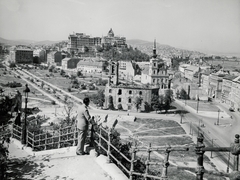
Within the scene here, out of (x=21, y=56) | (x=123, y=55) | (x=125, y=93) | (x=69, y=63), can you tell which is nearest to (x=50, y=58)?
(x=21, y=56)

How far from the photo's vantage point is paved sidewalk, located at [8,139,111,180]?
23.0 ft

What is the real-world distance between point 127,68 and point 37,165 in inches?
3514

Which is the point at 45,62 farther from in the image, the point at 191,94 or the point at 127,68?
the point at 191,94

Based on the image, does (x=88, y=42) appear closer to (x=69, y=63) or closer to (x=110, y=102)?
(x=69, y=63)

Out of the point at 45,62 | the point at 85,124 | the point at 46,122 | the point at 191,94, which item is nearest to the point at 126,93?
the point at 46,122

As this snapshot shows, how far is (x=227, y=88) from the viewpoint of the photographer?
60062 mm

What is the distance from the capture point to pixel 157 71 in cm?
6153

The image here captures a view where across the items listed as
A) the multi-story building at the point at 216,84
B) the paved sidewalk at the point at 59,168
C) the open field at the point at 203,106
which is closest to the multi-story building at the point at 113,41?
the multi-story building at the point at 216,84

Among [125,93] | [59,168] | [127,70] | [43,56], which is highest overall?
[43,56]

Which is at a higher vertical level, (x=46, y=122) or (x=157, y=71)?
(x=157, y=71)

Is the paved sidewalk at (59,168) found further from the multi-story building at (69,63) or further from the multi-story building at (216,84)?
the multi-story building at (69,63)

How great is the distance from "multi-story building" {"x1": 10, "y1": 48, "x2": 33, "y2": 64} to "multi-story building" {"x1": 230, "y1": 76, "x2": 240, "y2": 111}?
79621 millimetres

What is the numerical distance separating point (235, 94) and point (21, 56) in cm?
8659

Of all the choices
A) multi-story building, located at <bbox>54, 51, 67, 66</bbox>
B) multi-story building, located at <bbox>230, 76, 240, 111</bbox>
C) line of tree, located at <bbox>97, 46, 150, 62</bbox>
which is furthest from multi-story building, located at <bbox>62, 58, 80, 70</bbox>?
multi-story building, located at <bbox>230, 76, 240, 111</bbox>
